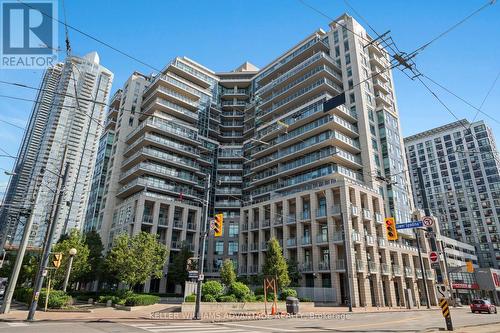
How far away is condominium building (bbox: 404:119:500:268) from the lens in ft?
341

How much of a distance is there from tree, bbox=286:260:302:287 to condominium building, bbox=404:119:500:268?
7101 cm

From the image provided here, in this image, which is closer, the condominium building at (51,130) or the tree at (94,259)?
the condominium building at (51,130)

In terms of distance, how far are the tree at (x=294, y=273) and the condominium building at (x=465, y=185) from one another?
233 feet

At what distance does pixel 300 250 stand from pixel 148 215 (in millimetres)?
26484

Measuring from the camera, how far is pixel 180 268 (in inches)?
1993

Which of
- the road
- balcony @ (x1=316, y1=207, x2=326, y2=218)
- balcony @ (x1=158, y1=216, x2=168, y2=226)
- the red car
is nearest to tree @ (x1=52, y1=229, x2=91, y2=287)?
balcony @ (x1=158, y1=216, x2=168, y2=226)

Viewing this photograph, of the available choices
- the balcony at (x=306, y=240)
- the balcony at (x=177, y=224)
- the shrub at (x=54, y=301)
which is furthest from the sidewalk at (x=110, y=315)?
the balcony at (x=177, y=224)

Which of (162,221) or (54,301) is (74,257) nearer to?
(54,301)

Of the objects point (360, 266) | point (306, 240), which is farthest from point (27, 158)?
point (360, 266)

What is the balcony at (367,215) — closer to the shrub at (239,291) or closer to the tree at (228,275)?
the tree at (228,275)

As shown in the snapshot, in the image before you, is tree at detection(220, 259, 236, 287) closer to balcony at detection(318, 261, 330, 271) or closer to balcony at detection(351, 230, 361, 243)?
balcony at detection(318, 261, 330, 271)

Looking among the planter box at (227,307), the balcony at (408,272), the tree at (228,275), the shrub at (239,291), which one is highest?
the balcony at (408,272)

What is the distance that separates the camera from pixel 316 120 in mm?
57781

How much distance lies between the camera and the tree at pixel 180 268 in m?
50.4
